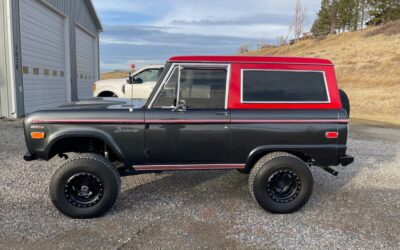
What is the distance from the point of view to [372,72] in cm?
2733

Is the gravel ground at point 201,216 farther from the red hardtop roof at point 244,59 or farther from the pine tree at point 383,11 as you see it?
the pine tree at point 383,11

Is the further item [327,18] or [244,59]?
[327,18]

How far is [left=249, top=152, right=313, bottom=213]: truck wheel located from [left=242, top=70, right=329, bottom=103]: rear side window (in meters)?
0.73

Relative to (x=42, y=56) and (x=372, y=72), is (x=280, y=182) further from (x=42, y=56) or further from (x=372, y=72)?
(x=372, y=72)

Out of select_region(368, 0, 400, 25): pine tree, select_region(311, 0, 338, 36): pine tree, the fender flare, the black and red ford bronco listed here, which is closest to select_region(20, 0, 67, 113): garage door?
the fender flare

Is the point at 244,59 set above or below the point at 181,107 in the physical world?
above

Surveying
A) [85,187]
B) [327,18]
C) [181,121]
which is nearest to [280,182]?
[181,121]

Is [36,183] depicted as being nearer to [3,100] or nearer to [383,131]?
[3,100]

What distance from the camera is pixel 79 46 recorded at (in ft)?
59.0

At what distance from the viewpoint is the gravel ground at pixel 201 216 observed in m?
3.79

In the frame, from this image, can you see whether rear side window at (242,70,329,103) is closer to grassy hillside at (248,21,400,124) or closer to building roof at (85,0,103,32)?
grassy hillside at (248,21,400,124)

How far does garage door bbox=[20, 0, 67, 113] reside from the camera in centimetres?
1168

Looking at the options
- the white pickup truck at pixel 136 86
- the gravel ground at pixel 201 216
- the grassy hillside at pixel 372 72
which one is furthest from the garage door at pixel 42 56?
the grassy hillside at pixel 372 72

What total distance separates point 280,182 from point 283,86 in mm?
1228
